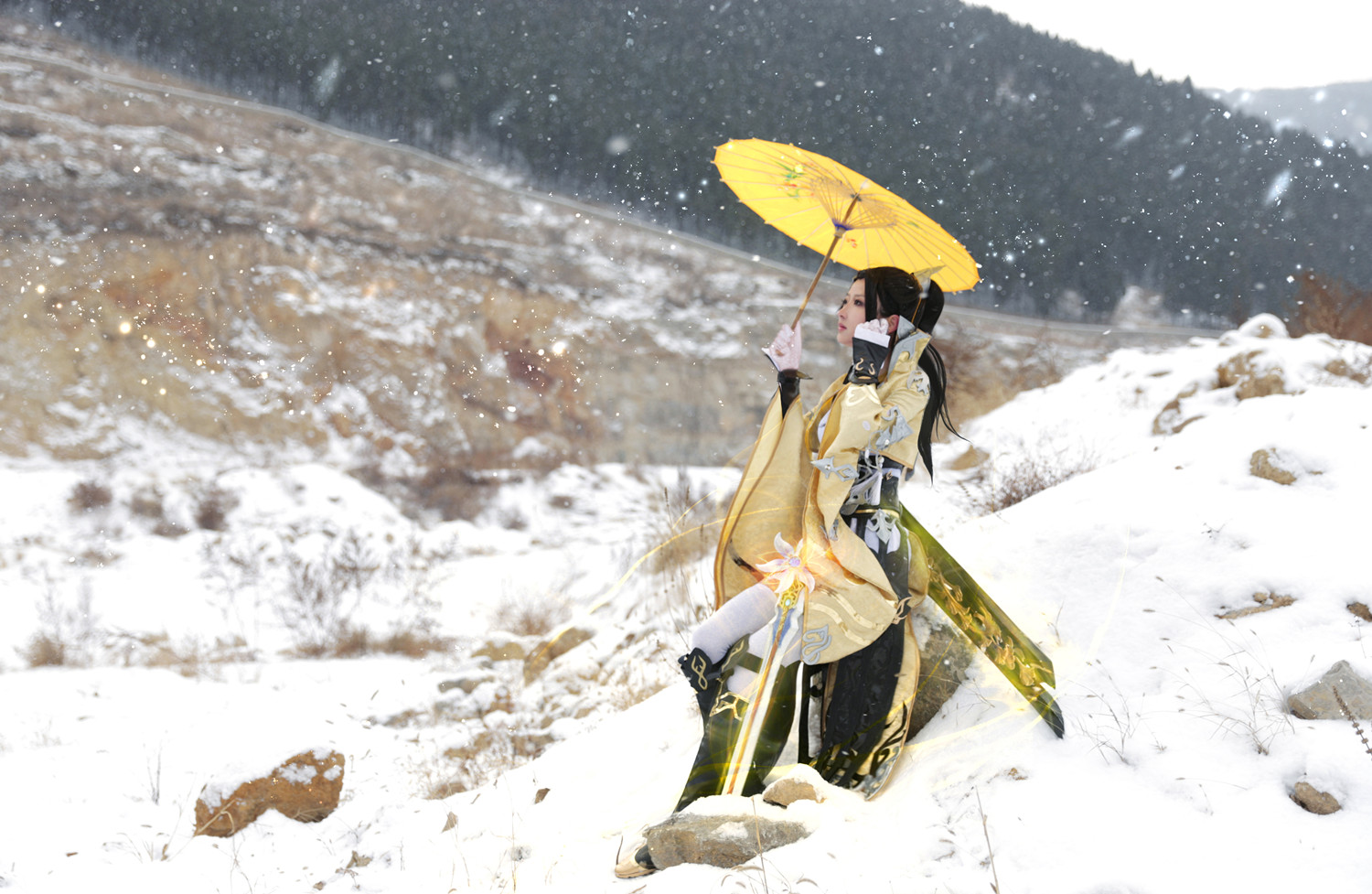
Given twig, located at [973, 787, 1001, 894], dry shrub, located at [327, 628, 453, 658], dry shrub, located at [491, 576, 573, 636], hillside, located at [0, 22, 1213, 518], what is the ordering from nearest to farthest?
1. twig, located at [973, 787, 1001, 894]
2. dry shrub, located at [327, 628, 453, 658]
3. dry shrub, located at [491, 576, 573, 636]
4. hillside, located at [0, 22, 1213, 518]

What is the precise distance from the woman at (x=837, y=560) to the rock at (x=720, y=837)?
27 cm

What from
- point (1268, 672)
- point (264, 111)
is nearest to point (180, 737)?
point (1268, 672)

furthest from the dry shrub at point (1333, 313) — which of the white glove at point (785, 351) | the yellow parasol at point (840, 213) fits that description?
the white glove at point (785, 351)

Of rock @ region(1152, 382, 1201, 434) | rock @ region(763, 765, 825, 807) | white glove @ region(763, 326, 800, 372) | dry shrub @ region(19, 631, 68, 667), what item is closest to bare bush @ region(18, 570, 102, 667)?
dry shrub @ region(19, 631, 68, 667)

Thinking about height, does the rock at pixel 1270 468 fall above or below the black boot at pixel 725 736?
above

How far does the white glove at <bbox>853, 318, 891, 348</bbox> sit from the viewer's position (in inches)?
80.6

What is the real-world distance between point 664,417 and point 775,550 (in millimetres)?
11048

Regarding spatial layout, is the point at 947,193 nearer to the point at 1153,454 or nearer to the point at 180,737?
the point at 1153,454

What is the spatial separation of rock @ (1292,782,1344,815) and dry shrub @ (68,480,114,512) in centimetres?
1309

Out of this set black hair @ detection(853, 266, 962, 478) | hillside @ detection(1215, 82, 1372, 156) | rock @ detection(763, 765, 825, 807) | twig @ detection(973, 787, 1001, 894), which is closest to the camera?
twig @ detection(973, 787, 1001, 894)

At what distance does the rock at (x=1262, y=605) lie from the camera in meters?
2.00

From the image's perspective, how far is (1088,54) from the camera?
859 inches

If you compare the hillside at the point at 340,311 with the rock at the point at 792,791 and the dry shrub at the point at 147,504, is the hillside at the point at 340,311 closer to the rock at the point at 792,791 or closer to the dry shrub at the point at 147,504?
the dry shrub at the point at 147,504

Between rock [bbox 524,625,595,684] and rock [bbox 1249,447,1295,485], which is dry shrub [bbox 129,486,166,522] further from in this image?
rock [bbox 1249,447,1295,485]
